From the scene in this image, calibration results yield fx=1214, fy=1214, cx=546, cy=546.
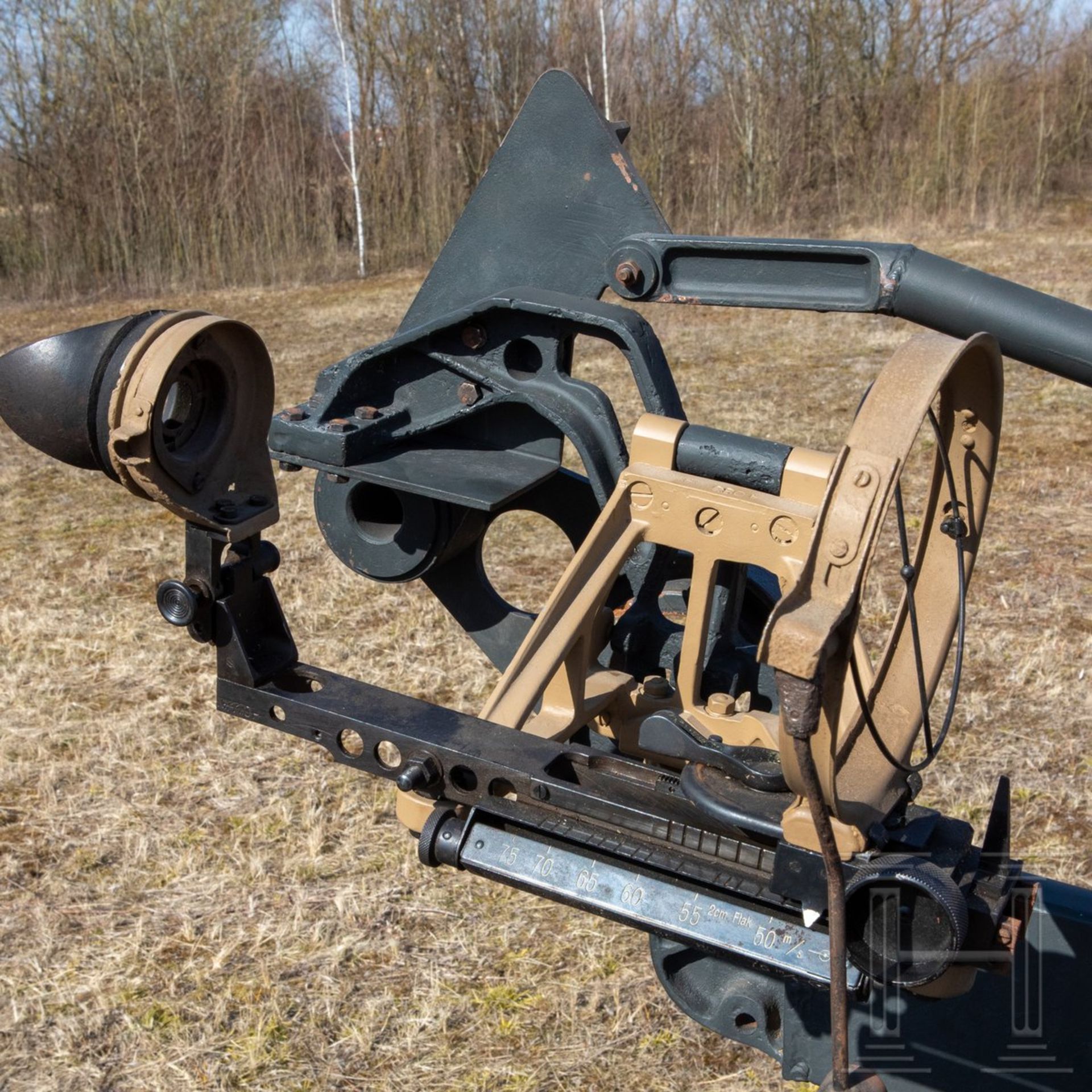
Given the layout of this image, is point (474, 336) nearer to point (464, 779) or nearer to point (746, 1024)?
point (464, 779)

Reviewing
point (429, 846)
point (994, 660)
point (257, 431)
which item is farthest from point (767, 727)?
point (994, 660)

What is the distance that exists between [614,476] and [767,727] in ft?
1.76

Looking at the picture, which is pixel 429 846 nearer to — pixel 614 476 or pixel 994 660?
pixel 614 476

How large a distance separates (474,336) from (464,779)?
37.2 inches

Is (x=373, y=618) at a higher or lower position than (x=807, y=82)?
lower

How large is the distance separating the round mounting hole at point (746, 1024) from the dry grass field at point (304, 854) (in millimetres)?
477

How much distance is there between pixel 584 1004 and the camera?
9.39 feet

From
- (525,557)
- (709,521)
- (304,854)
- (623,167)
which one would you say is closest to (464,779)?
(709,521)

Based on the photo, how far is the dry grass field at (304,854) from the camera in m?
2.75

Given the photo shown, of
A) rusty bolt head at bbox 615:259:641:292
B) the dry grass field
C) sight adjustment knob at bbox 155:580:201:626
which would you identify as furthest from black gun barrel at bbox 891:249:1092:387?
the dry grass field

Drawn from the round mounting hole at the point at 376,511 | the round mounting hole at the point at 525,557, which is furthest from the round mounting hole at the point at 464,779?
the round mounting hole at the point at 525,557

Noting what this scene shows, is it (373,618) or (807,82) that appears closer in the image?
(373,618)

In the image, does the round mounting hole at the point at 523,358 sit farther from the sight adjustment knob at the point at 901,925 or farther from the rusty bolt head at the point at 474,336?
the sight adjustment knob at the point at 901,925

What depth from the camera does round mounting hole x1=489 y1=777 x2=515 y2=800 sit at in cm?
173
